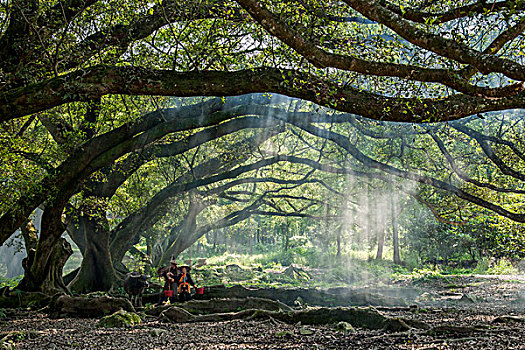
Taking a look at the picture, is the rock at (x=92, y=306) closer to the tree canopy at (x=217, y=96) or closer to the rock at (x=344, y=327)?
the tree canopy at (x=217, y=96)

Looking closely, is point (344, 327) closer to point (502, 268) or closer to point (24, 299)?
point (24, 299)

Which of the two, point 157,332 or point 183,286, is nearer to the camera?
point 157,332

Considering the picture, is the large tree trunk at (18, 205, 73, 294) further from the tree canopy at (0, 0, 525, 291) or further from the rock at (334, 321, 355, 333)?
the rock at (334, 321, 355, 333)

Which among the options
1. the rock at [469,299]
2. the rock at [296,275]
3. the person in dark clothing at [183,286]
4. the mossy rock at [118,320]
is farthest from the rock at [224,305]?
the rock at [296,275]

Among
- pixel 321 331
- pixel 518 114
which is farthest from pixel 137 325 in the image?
pixel 518 114

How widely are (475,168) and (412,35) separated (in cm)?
817

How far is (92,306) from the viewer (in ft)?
25.3

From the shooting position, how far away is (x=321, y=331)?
5.91 metres

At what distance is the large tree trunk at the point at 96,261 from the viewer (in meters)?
11.3

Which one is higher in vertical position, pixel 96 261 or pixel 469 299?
pixel 96 261

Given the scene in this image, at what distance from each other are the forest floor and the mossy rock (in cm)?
15

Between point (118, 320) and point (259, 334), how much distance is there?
2.37 m

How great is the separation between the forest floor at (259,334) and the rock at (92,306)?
31cm

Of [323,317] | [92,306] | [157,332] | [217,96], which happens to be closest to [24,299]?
[92,306]
